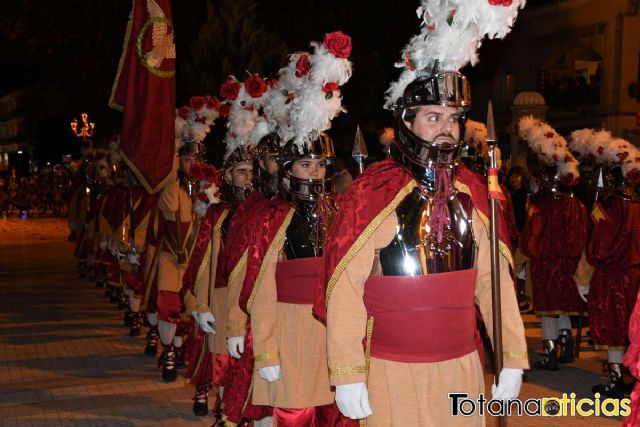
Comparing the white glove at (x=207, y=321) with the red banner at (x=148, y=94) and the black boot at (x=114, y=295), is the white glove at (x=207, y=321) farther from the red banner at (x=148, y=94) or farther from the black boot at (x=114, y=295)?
the black boot at (x=114, y=295)

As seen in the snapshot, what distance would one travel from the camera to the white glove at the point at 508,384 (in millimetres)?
4176

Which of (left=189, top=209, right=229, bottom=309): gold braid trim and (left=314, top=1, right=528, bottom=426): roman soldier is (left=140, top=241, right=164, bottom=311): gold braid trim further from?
(left=314, top=1, right=528, bottom=426): roman soldier

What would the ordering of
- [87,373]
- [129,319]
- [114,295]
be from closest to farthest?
[87,373], [129,319], [114,295]

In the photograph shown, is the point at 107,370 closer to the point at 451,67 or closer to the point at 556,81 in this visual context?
the point at 451,67

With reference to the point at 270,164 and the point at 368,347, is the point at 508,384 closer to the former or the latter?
the point at 368,347

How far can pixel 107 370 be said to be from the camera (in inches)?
400

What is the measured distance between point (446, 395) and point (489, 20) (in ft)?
5.78

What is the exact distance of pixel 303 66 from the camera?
230 inches

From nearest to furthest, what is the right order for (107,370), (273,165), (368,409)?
(368,409) → (273,165) → (107,370)

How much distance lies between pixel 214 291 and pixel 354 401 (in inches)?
138

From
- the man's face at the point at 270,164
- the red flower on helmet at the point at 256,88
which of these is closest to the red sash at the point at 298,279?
the man's face at the point at 270,164

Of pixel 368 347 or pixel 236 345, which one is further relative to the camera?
pixel 236 345

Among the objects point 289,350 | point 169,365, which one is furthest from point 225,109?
point 289,350

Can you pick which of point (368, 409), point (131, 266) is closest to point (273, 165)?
point (368, 409)
